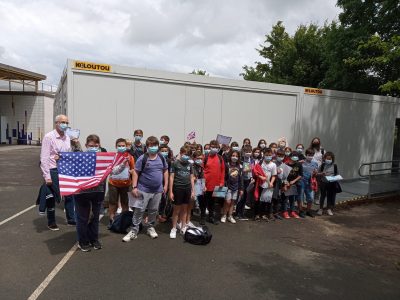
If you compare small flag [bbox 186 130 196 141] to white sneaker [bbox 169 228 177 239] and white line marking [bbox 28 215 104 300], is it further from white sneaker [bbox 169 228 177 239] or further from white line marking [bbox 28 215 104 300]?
white line marking [bbox 28 215 104 300]

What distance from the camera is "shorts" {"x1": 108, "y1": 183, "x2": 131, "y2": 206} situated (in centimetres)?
638

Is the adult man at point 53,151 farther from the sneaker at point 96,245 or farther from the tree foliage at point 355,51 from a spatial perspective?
the tree foliage at point 355,51

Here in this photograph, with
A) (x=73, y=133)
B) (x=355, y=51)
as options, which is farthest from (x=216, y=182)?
(x=355, y=51)

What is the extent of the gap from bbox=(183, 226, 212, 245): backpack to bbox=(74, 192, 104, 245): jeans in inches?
60.6

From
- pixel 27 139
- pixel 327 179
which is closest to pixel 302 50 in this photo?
pixel 327 179

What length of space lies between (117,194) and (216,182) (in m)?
2.01

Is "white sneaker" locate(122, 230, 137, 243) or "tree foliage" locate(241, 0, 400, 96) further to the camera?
"tree foliage" locate(241, 0, 400, 96)

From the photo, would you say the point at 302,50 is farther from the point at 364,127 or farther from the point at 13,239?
the point at 13,239

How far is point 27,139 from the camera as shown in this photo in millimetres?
25578

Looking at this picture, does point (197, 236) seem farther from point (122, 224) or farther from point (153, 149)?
point (153, 149)

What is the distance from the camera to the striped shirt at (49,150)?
18.1 ft

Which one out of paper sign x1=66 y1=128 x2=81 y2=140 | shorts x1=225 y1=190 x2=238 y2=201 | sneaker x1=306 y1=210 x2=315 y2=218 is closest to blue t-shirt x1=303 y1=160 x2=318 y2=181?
sneaker x1=306 y1=210 x2=315 y2=218

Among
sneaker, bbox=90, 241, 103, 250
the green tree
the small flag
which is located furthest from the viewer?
the green tree

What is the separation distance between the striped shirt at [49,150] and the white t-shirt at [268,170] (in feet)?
13.5
